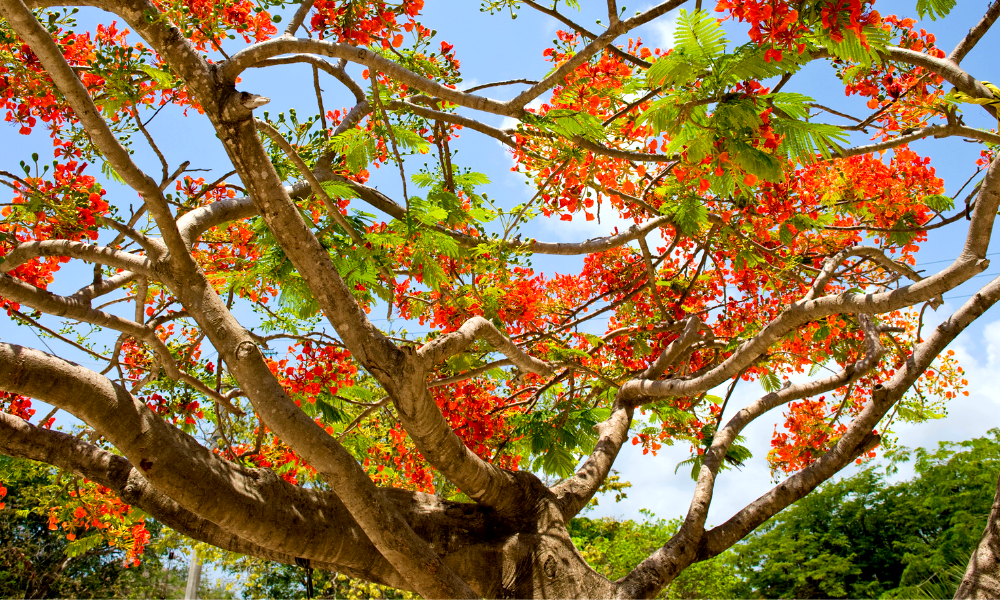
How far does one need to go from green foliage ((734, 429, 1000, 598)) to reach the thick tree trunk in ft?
25.4

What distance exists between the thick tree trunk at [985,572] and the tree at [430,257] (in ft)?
2.73

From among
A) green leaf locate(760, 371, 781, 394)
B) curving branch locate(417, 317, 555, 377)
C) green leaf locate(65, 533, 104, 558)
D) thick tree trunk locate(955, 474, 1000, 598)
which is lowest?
thick tree trunk locate(955, 474, 1000, 598)

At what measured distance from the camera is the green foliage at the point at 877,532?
10.6m

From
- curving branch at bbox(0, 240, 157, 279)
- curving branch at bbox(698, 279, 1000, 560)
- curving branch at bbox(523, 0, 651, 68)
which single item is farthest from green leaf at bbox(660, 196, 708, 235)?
curving branch at bbox(0, 240, 157, 279)

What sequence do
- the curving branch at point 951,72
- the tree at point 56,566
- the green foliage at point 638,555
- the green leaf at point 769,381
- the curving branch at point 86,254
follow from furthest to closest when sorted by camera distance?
the tree at point 56,566 < the green foliage at point 638,555 < the green leaf at point 769,381 < the curving branch at point 86,254 < the curving branch at point 951,72

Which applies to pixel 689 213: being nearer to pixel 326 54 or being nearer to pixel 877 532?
pixel 326 54

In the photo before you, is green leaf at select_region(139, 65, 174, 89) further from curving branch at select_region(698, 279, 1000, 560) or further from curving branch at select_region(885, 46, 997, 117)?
curving branch at select_region(698, 279, 1000, 560)

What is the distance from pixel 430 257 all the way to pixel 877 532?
12.7 metres

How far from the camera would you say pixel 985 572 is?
3.65m

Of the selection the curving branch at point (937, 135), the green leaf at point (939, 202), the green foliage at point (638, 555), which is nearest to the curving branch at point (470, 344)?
the curving branch at point (937, 135)

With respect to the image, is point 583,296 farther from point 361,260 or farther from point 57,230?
point 57,230

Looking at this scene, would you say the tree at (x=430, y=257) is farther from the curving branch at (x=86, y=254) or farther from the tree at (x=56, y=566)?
the tree at (x=56, y=566)

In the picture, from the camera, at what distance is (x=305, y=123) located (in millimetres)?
3863

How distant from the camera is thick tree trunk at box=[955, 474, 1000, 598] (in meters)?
3.58
